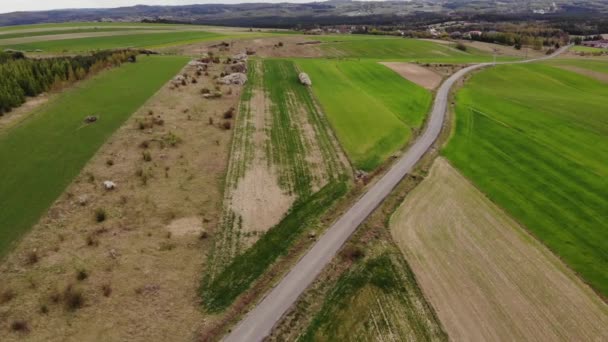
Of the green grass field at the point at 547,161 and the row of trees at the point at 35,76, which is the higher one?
the row of trees at the point at 35,76

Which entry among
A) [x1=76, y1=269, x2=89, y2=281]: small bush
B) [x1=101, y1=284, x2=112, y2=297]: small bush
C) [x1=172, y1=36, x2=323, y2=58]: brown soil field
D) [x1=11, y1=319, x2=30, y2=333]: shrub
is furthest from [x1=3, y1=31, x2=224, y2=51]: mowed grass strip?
[x1=11, y1=319, x2=30, y2=333]: shrub

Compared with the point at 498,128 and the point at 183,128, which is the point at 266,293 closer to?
the point at 183,128

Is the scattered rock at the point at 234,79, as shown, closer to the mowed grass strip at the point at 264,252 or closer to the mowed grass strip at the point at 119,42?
the mowed grass strip at the point at 264,252

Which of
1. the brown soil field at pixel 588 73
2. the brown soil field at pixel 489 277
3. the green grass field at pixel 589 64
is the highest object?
the green grass field at pixel 589 64

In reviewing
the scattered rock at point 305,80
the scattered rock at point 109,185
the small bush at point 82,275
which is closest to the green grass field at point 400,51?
the scattered rock at point 305,80

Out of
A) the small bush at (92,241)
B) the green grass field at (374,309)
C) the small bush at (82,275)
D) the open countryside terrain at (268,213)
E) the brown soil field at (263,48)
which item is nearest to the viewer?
the green grass field at (374,309)

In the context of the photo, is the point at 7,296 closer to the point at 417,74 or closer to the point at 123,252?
the point at 123,252

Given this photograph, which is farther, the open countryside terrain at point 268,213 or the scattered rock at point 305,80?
the scattered rock at point 305,80
